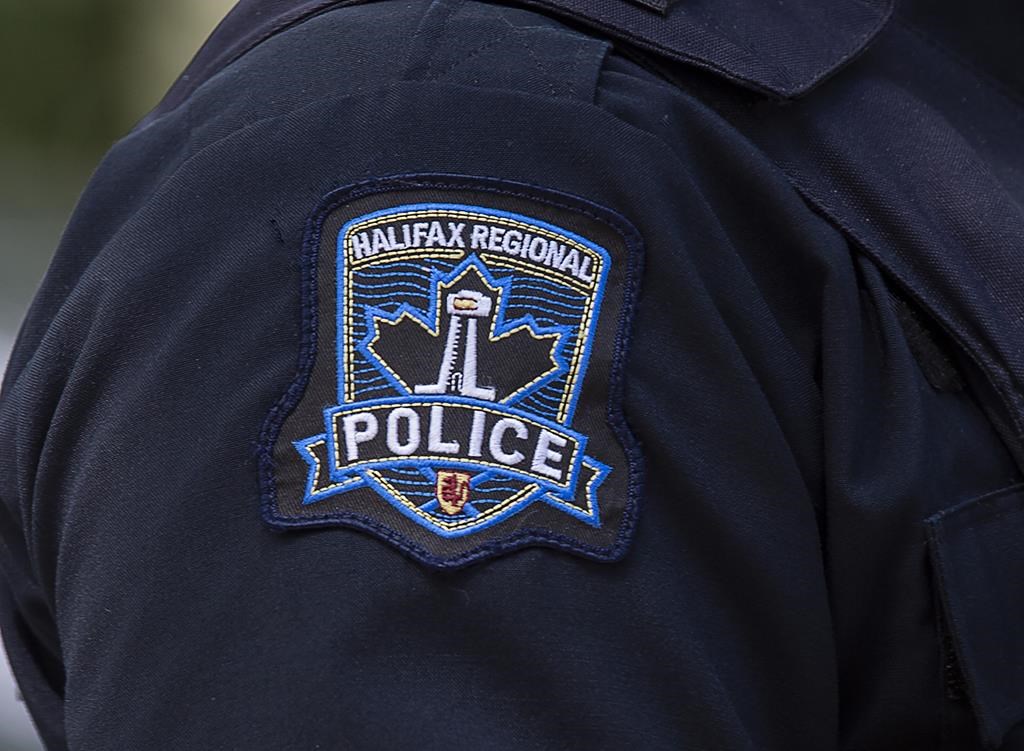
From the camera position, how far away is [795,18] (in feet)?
2.49

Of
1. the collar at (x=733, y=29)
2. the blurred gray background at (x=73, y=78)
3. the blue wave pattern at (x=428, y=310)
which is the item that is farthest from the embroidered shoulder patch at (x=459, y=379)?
the blurred gray background at (x=73, y=78)

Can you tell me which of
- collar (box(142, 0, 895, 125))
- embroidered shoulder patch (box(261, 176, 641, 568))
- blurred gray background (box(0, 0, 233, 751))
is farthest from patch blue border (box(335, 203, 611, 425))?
blurred gray background (box(0, 0, 233, 751))

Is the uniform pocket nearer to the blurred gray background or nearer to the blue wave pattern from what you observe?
the blue wave pattern

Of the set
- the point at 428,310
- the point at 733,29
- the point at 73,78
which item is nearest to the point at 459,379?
the point at 428,310

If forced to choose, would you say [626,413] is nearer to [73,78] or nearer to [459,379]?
[459,379]

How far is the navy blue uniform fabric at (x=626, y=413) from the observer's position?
1.87 ft

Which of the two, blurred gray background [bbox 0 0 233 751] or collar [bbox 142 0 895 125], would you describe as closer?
collar [bbox 142 0 895 125]

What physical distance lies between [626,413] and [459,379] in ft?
0.26

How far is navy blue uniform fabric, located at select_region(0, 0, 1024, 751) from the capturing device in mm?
571

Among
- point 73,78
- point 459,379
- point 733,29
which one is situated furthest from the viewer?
point 73,78

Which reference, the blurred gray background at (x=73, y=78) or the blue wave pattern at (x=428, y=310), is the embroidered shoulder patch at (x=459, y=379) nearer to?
the blue wave pattern at (x=428, y=310)

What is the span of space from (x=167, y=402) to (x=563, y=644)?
21 cm

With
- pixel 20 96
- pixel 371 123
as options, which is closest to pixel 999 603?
pixel 371 123

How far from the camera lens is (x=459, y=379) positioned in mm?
590
